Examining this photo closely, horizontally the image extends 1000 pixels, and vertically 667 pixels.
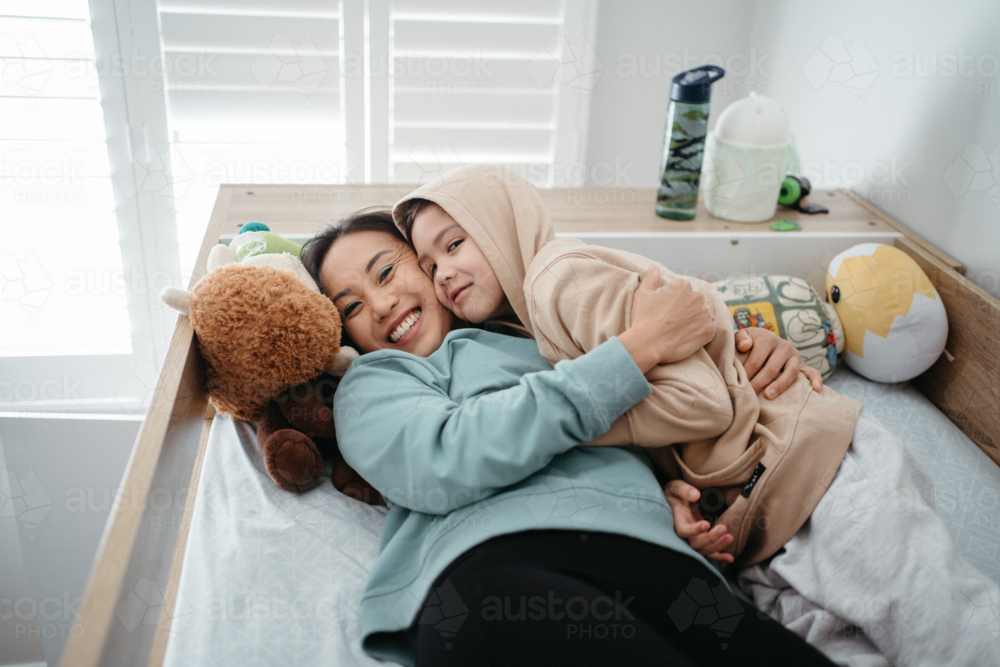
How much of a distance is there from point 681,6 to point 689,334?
1549 mm

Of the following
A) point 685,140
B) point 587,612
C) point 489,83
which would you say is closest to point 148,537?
point 587,612

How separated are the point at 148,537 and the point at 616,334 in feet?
2.00

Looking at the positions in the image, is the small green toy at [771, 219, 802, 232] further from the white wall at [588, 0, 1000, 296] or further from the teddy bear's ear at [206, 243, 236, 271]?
the teddy bear's ear at [206, 243, 236, 271]

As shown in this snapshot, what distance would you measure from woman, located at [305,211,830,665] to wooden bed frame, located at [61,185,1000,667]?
8.9 inches

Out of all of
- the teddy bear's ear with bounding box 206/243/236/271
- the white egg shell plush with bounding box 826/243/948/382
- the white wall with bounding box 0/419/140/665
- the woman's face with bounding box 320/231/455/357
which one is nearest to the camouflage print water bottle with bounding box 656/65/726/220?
the white egg shell plush with bounding box 826/243/948/382

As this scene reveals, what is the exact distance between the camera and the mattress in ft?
2.79

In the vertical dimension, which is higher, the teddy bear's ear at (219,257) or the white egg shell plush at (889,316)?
the teddy bear's ear at (219,257)

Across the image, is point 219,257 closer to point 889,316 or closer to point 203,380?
point 203,380

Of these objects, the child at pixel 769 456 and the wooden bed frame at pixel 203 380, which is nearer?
the wooden bed frame at pixel 203 380

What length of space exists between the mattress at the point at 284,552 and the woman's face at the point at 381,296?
242mm

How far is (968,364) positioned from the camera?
135cm

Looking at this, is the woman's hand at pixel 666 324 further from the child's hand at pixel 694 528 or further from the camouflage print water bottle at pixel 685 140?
the camouflage print water bottle at pixel 685 140

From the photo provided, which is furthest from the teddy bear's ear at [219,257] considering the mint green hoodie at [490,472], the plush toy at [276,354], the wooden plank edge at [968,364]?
the wooden plank edge at [968,364]

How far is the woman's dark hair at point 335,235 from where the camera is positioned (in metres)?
1.16
